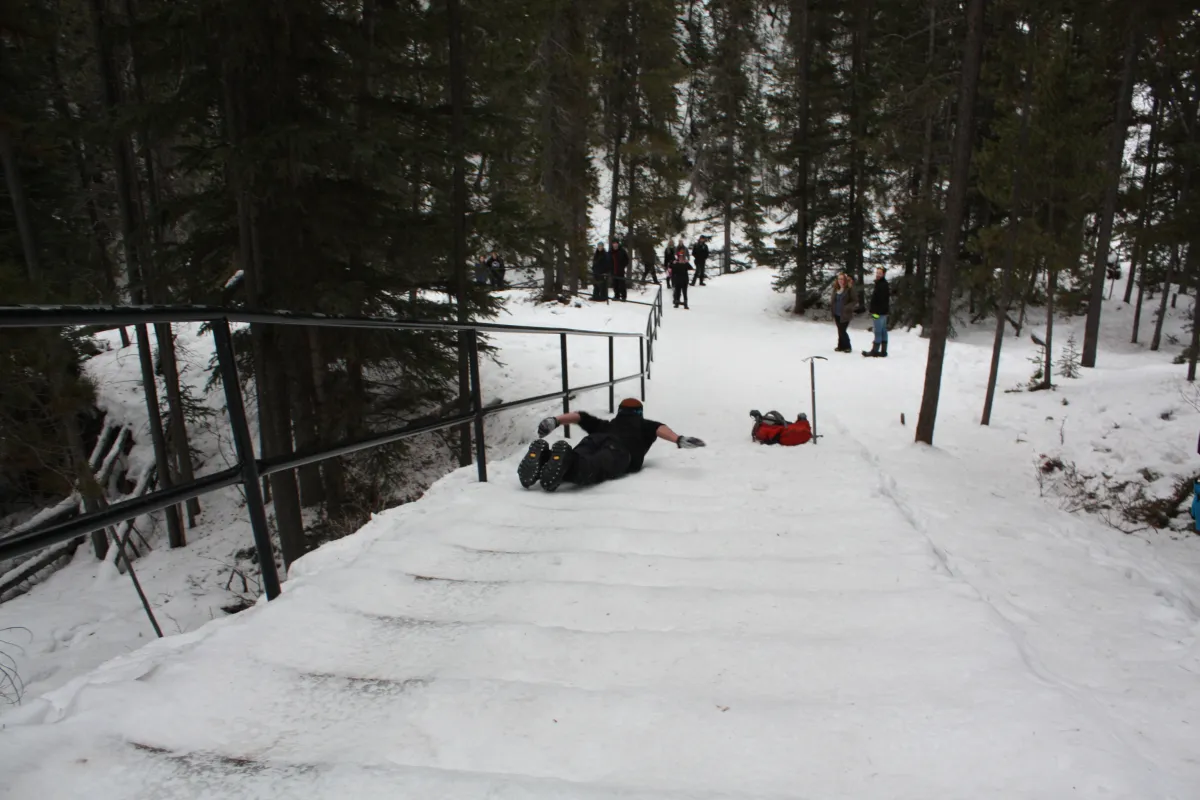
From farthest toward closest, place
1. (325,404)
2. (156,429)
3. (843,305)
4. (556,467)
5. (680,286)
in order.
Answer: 1. (680,286)
2. (843,305)
3. (156,429)
4. (325,404)
5. (556,467)

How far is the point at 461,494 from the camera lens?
3.82 meters

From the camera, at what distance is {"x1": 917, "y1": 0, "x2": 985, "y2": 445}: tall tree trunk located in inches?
289

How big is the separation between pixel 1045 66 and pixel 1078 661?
1082cm

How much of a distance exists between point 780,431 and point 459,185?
5.00 metres

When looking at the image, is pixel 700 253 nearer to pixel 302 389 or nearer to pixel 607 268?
pixel 607 268

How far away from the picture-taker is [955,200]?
7770 millimetres

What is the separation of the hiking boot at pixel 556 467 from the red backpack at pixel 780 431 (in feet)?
10.5

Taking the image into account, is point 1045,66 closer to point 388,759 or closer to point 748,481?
point 748,481

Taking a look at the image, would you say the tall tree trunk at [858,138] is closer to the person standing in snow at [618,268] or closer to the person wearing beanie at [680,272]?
the person wearing beanie at [680,272]

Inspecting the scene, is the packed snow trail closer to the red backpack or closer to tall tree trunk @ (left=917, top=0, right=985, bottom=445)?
the red backpack

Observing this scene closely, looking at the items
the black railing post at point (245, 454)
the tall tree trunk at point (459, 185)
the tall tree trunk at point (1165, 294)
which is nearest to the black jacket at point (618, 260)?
the tall tree trunk at point (459, 185)

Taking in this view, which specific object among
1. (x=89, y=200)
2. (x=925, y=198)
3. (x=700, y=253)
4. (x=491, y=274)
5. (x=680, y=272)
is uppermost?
(x=925, y=198)

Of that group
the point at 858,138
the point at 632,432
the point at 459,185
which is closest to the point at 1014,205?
the point at 459,185

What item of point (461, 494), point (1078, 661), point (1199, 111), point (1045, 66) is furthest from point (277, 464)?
point (1199, 111)
